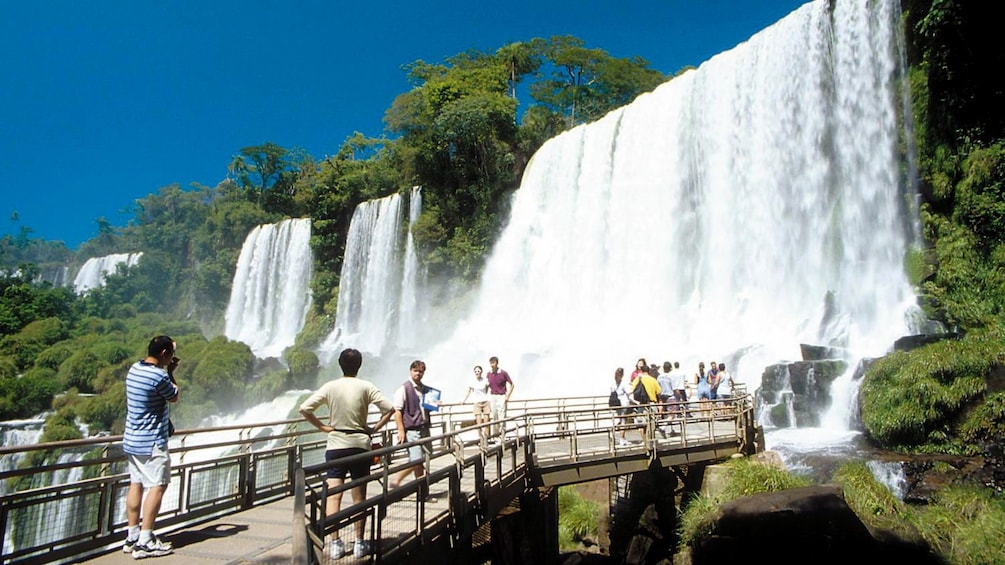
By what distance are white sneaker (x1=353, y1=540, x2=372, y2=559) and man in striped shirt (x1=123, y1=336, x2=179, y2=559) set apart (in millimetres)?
1573

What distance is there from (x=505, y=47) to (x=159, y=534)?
43.7 meters

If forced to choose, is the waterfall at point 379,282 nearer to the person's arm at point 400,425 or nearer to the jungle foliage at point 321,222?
the jungle foliage at point 321,222

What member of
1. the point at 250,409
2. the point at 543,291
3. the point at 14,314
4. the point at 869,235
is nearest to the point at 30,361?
the point at 14,314

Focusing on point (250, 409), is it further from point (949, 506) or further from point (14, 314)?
point (949, 506)

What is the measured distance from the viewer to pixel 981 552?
26.0ft

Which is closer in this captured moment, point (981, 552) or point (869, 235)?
point (981, 552)

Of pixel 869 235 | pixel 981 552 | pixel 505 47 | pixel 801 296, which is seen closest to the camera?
pixel 981 552

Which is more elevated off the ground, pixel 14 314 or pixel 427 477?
pixel 14 314

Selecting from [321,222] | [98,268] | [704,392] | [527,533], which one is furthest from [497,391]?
[98,268]

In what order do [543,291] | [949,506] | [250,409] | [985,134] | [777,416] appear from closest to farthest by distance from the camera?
[949,506]
[777,416]
[985,134]
[543,291]
[250,409]

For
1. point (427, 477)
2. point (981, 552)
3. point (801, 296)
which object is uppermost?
point (801, 296)

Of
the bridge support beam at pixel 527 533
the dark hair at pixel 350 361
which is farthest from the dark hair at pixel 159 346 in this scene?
the bridge support beam at pixel 527 533

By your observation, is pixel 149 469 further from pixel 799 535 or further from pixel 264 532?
pixel 799 535

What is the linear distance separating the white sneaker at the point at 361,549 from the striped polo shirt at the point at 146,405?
1.71 meters
